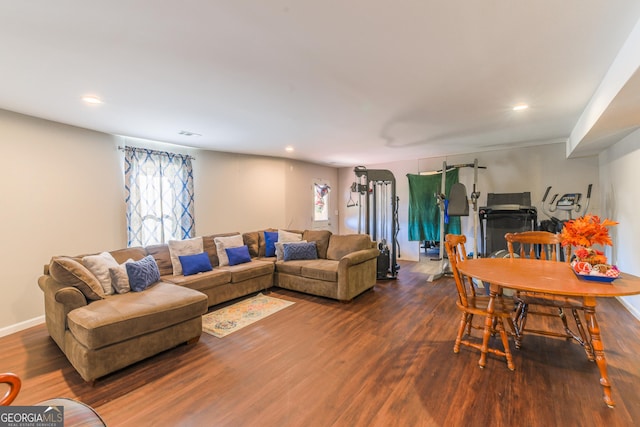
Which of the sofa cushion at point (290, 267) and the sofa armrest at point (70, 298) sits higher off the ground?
the sofa armrest at point (70, 298)

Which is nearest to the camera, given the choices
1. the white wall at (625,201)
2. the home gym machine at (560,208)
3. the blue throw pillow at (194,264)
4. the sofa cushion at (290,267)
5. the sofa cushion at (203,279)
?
the white wall at (625,201)

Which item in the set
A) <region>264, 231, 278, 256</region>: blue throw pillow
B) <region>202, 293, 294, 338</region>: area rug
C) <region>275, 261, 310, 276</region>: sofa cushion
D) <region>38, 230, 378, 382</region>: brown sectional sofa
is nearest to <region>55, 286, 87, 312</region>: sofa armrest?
<region>38, 230, 378, 382</region>: brown sectional sofa

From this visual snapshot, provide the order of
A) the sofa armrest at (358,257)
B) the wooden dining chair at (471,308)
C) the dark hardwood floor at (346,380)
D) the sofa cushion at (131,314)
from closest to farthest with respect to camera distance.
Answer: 1. the dark hardwood floor at (346,380)
2. the sofa cushion at (131,314)
3. the wooden dining chair at (471,308)
4. the sofa armrest at (358,257)

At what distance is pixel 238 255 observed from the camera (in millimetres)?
4359

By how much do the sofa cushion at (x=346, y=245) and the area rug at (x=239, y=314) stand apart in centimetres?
116

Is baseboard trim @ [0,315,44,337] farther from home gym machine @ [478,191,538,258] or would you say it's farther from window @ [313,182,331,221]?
home gym machine @ [478,191,538,258]

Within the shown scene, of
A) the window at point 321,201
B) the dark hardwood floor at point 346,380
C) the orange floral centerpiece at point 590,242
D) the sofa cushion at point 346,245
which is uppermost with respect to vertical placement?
the window at point 321,201

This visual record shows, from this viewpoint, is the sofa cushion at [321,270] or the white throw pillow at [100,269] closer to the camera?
the white throw pillow at [100,269]

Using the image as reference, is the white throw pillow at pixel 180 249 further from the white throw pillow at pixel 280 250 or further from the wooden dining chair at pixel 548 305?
the wooden dining chair at pixel 548 305

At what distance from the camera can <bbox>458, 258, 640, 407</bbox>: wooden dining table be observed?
182 cm

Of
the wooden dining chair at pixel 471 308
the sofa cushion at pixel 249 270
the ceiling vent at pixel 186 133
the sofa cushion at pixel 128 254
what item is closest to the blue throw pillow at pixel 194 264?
the sofa cushion at pixel 249 270

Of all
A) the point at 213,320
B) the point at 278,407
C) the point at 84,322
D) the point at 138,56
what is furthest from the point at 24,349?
the point at 138,56

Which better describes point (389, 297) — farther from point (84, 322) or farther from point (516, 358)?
point (84, 322)

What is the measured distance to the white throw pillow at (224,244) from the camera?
4.29m
